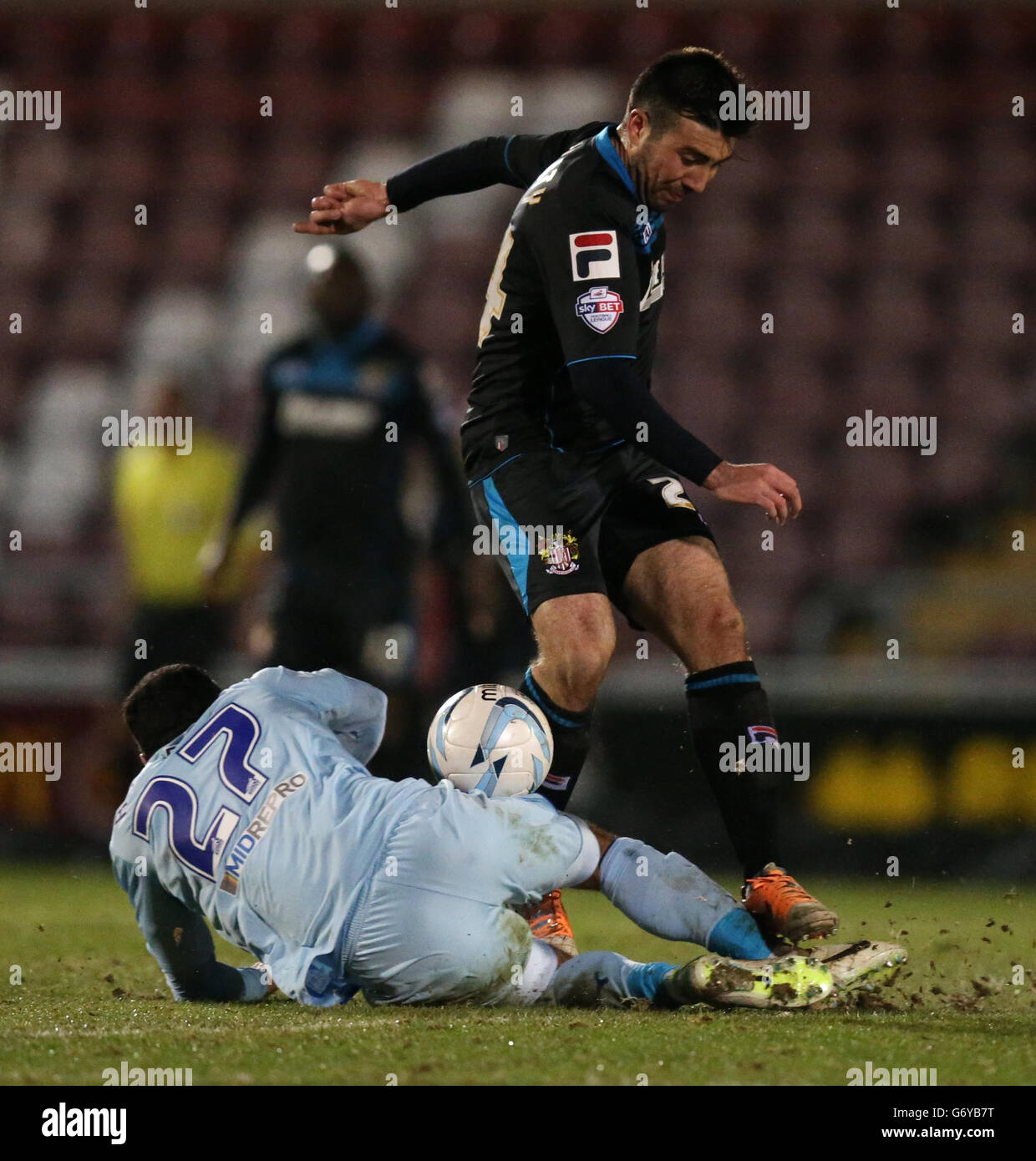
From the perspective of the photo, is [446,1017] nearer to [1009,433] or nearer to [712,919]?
[712,919]

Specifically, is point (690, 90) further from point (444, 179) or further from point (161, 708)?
point (161, 708)

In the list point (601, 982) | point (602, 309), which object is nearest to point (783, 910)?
point (601, 982)

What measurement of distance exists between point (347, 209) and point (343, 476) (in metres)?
2.30

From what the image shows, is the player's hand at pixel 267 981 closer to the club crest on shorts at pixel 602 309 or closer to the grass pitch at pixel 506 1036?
the grass pitch at pixel 506 1036

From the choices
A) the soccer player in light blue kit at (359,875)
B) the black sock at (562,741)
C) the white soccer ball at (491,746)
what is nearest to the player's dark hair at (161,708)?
the soccer player in light blue kit at (359,875)

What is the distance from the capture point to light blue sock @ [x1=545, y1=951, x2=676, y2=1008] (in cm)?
353

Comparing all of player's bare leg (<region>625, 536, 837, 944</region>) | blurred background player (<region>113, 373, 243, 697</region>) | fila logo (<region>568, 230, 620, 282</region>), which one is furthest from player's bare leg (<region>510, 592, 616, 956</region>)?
blurred background player (<region>113, 373, 243, 697</region>)

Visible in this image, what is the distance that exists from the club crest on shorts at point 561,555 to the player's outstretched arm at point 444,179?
0.97 metres

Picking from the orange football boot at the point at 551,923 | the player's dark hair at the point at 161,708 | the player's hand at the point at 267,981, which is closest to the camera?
the player's dark hair at the point at 161,708

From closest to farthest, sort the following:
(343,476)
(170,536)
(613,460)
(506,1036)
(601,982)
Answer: (506,1036) < (601,982) < (613,460) < (343,476) < (170,536)

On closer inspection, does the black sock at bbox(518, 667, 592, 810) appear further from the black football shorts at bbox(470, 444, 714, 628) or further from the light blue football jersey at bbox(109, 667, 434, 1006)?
the light blue football jersey at bbox(109, 667, 434, 1006)

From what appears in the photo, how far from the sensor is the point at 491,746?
11.9 feet

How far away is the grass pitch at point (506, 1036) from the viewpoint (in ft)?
9.07

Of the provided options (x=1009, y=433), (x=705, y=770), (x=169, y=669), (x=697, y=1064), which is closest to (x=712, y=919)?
(x=705, y=770)
